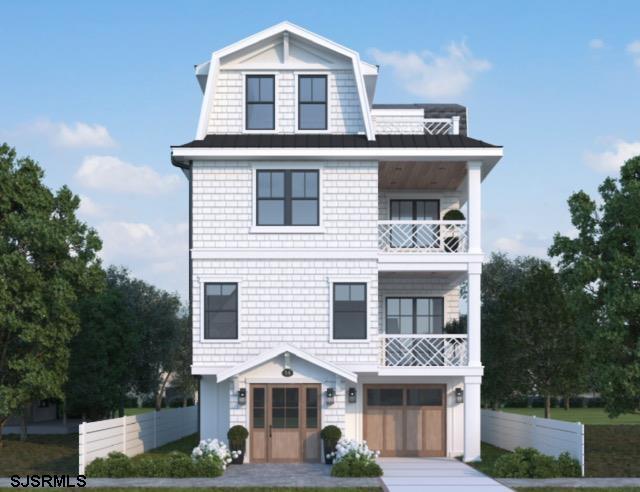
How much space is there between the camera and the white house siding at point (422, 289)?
2938cm

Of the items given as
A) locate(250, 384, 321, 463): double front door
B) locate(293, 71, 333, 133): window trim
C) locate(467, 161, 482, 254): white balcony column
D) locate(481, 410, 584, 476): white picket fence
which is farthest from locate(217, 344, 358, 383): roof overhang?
locate(293, 71, 333, 133): window trim

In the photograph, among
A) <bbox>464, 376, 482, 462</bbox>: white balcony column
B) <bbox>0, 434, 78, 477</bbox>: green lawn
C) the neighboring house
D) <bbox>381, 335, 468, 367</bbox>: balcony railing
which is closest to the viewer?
<bbox>0, 434, 78, 477</bbox>: green lawn

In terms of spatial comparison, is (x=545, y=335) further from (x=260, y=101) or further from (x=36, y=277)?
(x=36, y=277)

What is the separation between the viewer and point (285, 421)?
25766 millimetres

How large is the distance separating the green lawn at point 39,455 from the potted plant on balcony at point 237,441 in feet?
13.0

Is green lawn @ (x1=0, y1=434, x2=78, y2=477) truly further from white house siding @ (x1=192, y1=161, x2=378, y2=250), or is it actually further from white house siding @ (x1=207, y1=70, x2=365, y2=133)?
white house siding @ (x1=207, y1=70, x2=365, y2=133)

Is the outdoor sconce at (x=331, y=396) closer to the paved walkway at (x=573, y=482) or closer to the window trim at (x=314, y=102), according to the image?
the paved walkway at (x=573, y=482)

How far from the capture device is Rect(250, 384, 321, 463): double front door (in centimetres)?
2567

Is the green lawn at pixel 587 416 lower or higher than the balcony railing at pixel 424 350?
lower

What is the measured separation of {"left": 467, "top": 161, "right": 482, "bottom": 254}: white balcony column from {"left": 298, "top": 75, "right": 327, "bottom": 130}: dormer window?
438 centimetres

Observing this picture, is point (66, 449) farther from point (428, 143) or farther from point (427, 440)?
point (428, 143)

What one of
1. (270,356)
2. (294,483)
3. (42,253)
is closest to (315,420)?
(270,356)

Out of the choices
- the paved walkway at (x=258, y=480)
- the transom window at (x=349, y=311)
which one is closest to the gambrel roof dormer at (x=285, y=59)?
the transom window at (x=349, y=311)

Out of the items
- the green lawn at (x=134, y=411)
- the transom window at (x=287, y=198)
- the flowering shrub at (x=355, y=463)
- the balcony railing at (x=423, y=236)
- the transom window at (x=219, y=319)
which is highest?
the transom window at (x=287, y=198)
